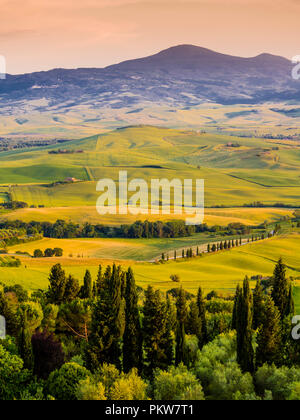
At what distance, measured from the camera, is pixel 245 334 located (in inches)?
2082

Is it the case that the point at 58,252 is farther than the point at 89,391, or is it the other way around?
the point at 58,252

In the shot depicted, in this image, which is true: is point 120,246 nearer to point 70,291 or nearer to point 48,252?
point 48,252

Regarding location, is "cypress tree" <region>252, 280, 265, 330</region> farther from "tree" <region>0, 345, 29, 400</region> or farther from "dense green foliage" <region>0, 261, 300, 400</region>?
"tree" <region>0, 345, 29, 400</region>

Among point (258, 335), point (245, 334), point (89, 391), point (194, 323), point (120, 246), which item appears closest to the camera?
point (89, 391)

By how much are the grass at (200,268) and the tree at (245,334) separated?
163 ft

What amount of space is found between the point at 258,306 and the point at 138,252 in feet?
324

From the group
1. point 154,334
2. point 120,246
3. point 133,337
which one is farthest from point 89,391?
point 120,246

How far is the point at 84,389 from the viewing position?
153 feet

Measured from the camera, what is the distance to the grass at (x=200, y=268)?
4360 inches

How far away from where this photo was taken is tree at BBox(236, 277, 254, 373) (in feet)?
171

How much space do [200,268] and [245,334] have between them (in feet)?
264

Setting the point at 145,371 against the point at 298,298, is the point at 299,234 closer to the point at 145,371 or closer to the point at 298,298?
the point at 298,298

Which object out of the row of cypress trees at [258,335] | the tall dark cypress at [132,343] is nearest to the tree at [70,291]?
the tall dark cypress at [132,343]
